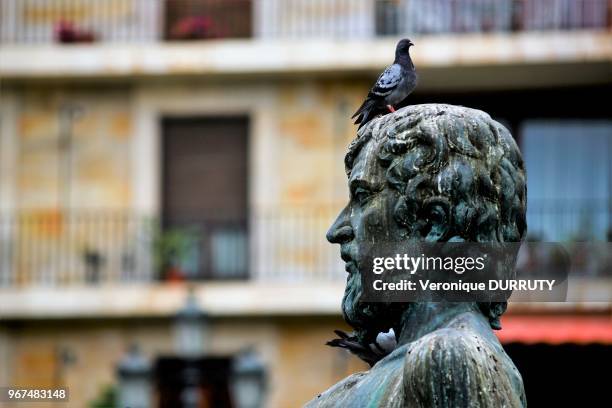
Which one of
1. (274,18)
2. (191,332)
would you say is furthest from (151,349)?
(191,332)

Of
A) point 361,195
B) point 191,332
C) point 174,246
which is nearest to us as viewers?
point 361,195

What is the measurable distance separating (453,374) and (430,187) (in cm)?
33

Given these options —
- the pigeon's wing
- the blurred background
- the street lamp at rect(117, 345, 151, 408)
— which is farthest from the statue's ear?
the blurred background

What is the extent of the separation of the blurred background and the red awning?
4.59ft

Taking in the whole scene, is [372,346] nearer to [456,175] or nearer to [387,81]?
[456,175]

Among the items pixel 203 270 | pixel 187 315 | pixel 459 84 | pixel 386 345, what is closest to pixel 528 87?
pixel 459 84

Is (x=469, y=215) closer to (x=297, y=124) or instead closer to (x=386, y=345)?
(x=386, y=345)

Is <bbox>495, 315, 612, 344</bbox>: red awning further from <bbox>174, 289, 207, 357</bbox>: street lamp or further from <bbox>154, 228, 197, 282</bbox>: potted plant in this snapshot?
<bbox>154, 228, 197, 282</bbox>: potted plant

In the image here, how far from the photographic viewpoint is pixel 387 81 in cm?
505

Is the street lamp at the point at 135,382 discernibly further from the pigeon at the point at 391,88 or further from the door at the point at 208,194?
the pigeon at the point at 391,88

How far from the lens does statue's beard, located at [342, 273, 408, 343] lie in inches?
120

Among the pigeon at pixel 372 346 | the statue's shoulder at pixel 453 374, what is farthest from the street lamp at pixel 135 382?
the statue's shoulder at pixel 453 374

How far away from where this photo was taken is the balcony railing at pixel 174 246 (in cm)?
1992

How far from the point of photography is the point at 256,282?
1997 centimetres
